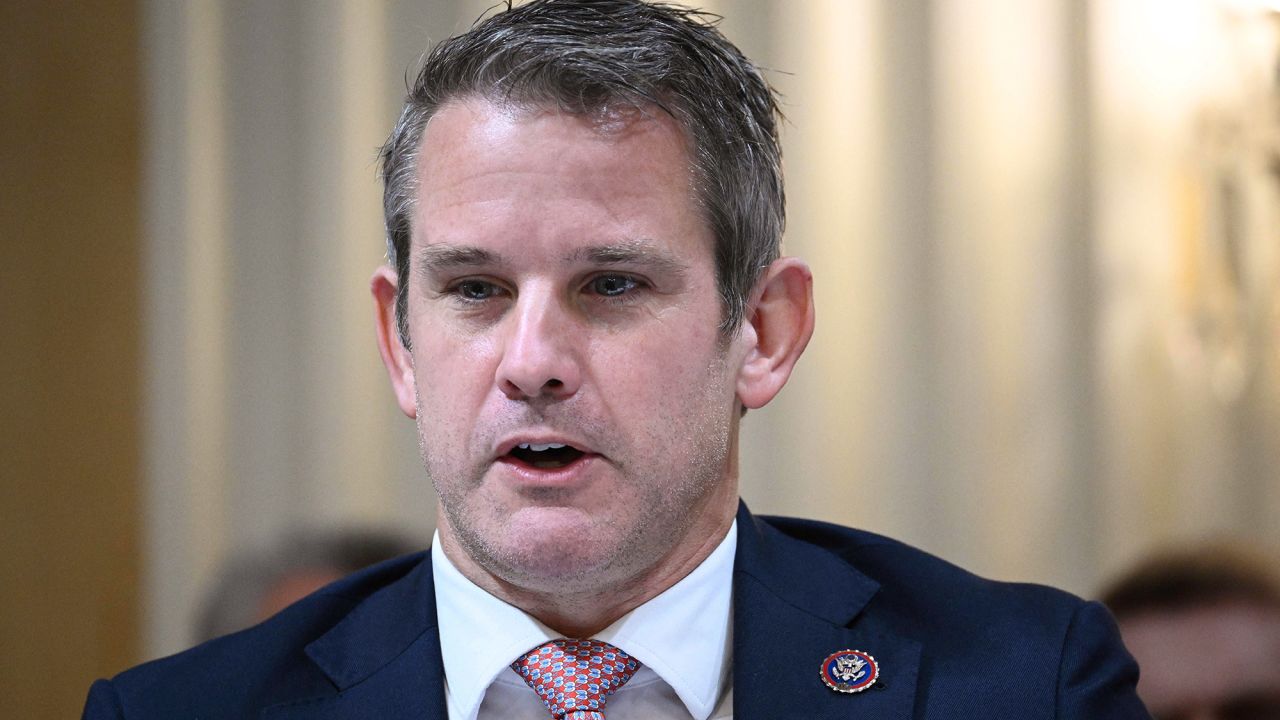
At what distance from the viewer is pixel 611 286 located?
5.51 feet

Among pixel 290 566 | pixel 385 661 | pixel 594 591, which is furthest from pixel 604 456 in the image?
pixel 290 566

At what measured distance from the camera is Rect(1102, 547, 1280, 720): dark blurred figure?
2523 mm

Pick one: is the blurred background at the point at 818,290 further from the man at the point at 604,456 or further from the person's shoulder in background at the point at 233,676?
the person's shoulder in background at the point at 233,676

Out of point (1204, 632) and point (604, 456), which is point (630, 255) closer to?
point (604, 456)

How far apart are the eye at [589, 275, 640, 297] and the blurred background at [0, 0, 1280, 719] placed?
1068 mm

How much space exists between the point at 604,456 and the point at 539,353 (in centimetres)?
15

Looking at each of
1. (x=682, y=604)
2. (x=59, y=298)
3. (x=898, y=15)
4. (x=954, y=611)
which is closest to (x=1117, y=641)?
(x=954, y=611)

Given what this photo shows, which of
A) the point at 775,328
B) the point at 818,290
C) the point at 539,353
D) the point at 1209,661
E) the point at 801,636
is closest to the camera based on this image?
the point at 539,353

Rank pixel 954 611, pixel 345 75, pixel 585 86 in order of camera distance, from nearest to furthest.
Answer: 1. pixel 585 86
2. pixel 954 611
3. pixel 345 75

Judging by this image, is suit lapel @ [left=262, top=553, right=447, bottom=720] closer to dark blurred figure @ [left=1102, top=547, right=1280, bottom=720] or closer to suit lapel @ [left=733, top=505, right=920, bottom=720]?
suit lapel @ [left=733, top=505, right=920, bottom=720]

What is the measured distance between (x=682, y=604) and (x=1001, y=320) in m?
1.18

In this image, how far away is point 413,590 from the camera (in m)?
1.90

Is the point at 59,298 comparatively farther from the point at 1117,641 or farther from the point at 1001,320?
the point at 1117,641

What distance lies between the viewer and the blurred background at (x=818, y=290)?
2.66 meters
